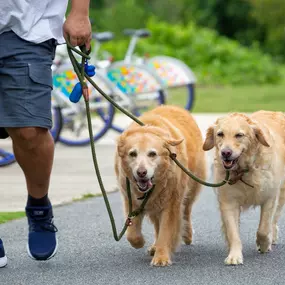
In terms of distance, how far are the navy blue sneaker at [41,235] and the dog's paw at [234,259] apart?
103 centimetres

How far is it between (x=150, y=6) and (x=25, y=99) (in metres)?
48.7

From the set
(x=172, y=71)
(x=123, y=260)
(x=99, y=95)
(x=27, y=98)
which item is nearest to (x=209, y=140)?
(x=123, y=260)

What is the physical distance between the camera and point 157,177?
6.02m

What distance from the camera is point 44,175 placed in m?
5.66

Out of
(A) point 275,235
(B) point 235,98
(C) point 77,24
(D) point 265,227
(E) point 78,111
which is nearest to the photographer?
(C) point 77,24

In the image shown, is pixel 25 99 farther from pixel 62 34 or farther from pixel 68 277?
pixel 68 277

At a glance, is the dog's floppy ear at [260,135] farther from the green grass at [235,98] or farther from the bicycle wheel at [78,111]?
the green grass at [235,98]

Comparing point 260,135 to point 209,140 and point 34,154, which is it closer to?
point 209,140

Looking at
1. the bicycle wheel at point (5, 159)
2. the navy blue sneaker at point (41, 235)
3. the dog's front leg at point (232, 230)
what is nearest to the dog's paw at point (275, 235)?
the dog's front leg at point (232, 230)

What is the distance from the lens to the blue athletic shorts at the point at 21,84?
17.6 ft

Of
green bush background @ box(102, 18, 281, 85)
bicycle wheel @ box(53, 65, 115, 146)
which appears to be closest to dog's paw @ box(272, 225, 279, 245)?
bicycle wheel @ box(53, 65, 115, 146)

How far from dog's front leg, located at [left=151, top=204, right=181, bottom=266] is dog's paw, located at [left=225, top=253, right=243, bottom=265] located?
0.36m

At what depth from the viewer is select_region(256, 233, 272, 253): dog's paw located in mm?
6172

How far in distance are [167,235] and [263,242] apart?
0.62 m
